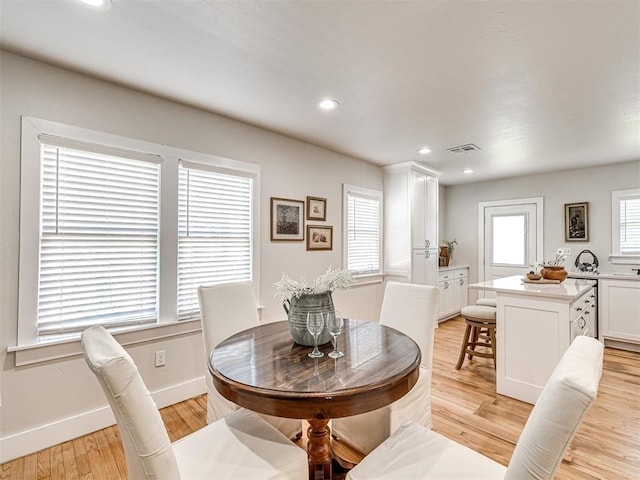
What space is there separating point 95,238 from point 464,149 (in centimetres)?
393

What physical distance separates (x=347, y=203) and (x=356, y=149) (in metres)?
0.71

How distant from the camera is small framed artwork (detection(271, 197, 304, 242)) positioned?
330 cm

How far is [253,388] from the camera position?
117 cm

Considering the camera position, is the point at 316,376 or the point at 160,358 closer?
the point at 316,376

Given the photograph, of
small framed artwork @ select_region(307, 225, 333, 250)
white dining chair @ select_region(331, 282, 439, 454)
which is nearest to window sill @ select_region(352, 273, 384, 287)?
small framed artwork @ select_region(307, 225, 333, 250)

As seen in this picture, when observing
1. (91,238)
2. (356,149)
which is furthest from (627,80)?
(91,238)

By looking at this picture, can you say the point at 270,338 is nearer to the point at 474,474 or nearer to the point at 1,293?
the point at 474,474

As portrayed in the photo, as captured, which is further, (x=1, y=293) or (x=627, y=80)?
(x=627, y=80)

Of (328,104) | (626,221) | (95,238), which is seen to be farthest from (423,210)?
(95,238)

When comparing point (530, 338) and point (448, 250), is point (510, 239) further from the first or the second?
point (530, 338)

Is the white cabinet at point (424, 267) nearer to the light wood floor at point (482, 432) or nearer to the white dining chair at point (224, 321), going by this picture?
the light wood floor at point (482, 432)

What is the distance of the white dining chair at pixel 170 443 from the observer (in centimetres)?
91

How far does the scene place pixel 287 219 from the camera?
342 cm

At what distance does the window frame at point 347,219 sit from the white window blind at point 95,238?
2289 mm
